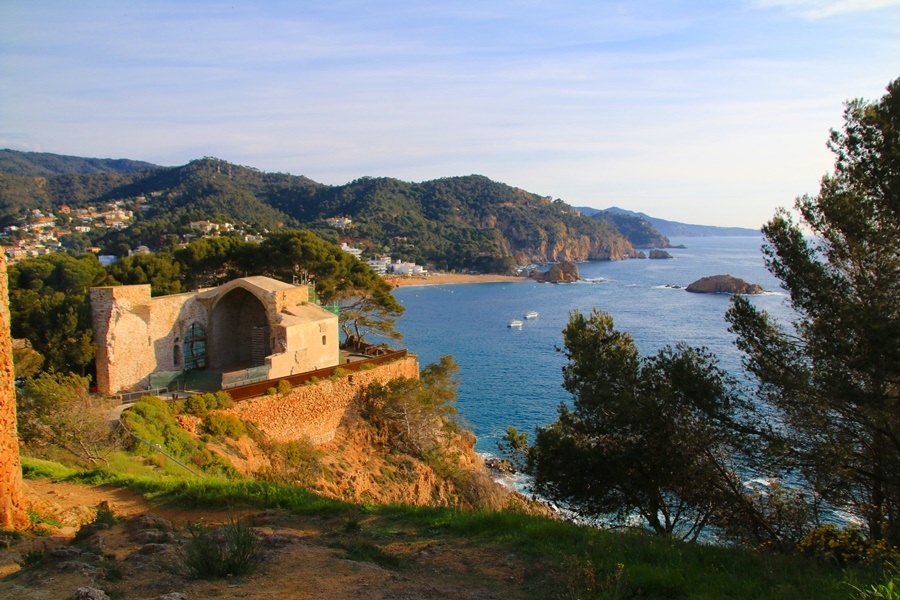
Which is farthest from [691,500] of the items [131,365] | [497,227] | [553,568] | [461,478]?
[497,227]

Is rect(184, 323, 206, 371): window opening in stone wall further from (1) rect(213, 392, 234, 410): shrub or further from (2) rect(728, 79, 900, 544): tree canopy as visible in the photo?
(2) rect(728, 79, 900, 544): tree canopy

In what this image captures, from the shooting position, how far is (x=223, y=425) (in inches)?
550

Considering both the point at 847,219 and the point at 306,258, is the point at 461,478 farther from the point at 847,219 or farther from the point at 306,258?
the point at 847,219

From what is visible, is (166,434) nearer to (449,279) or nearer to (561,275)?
(449,279)

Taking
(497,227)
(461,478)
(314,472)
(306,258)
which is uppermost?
→ (497,227)

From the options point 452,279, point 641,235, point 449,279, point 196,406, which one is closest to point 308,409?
point 196,406

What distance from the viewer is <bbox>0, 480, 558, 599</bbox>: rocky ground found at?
4.56m

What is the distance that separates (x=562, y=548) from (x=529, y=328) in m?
46.8

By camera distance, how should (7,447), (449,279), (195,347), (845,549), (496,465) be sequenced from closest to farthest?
1. (845,549)
2. (7,447)
3. (195,347)
4. (496,465)
5. (449,279)

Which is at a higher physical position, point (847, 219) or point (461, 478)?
point (847, 219)

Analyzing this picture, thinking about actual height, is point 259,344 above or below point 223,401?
above

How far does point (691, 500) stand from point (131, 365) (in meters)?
14.5

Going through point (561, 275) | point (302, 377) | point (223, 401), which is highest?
point (561, 275)

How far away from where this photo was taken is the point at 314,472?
578 inches
